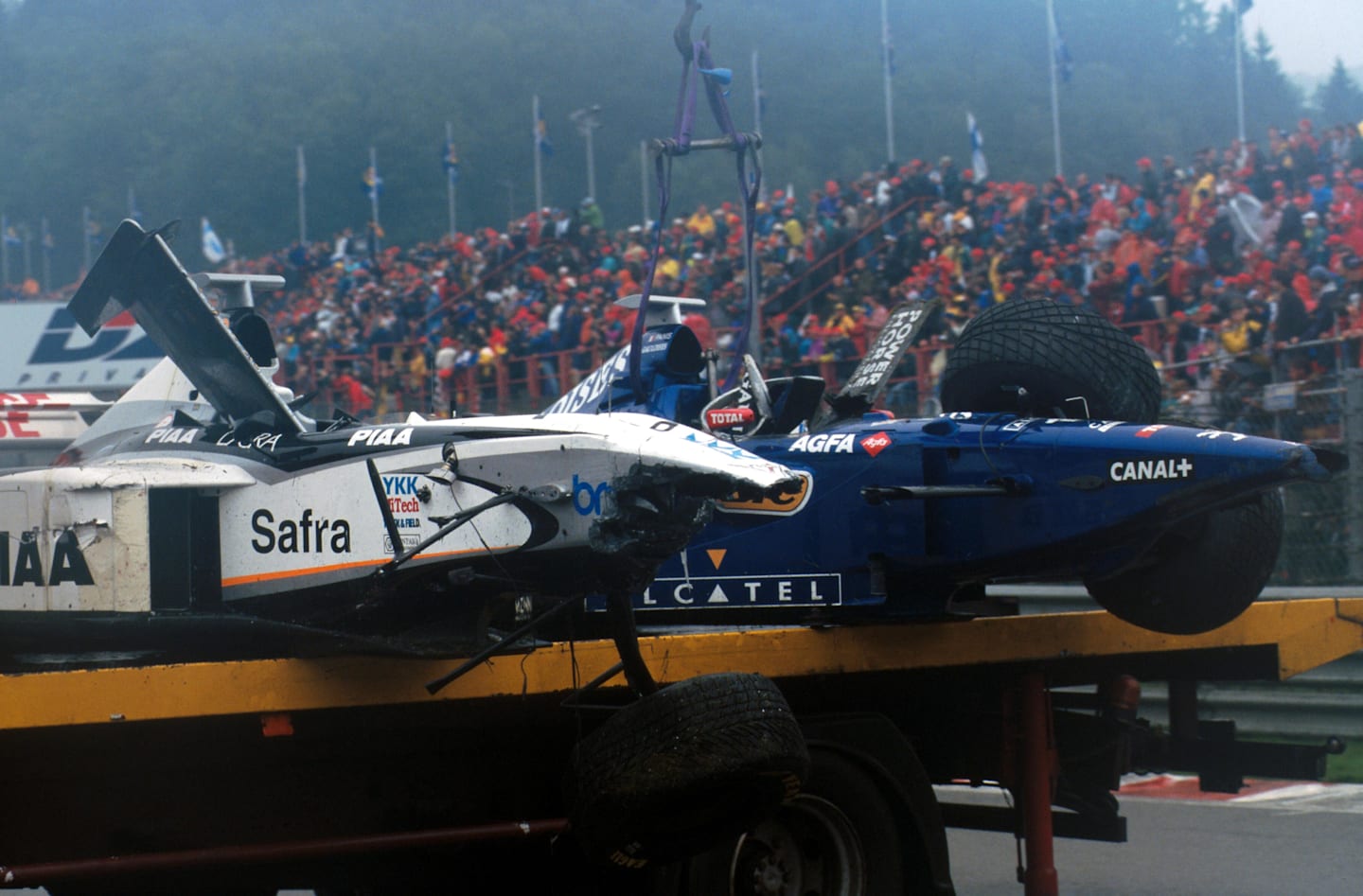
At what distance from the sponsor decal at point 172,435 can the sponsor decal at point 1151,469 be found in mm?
2907

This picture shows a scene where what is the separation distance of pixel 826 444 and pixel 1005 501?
668 mm

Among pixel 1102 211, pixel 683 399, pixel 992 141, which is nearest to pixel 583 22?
pixel 992 141

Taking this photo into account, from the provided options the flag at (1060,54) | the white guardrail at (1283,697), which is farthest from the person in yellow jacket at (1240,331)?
the flag at (1060,54)

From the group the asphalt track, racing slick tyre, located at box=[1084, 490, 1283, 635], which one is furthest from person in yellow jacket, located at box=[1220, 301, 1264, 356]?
racing slick tyre, located at box=[1084, 490, 1283, 635]

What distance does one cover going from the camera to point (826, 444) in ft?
20.4

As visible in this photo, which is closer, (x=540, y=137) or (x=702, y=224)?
(x=702, y=224)

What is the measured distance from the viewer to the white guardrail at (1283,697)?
862 centimetres

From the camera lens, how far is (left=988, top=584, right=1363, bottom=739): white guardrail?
340 inches

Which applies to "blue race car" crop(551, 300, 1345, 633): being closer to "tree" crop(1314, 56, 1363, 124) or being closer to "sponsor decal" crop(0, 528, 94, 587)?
"sponsor decal" crop(0, 528, 94, 587)

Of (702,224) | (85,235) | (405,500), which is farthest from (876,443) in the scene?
(85,235)

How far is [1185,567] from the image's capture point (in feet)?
20.2

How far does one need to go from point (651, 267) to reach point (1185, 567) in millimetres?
2200

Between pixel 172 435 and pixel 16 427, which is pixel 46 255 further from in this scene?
pixel 172 435

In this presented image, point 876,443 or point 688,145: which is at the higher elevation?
point 688,145
